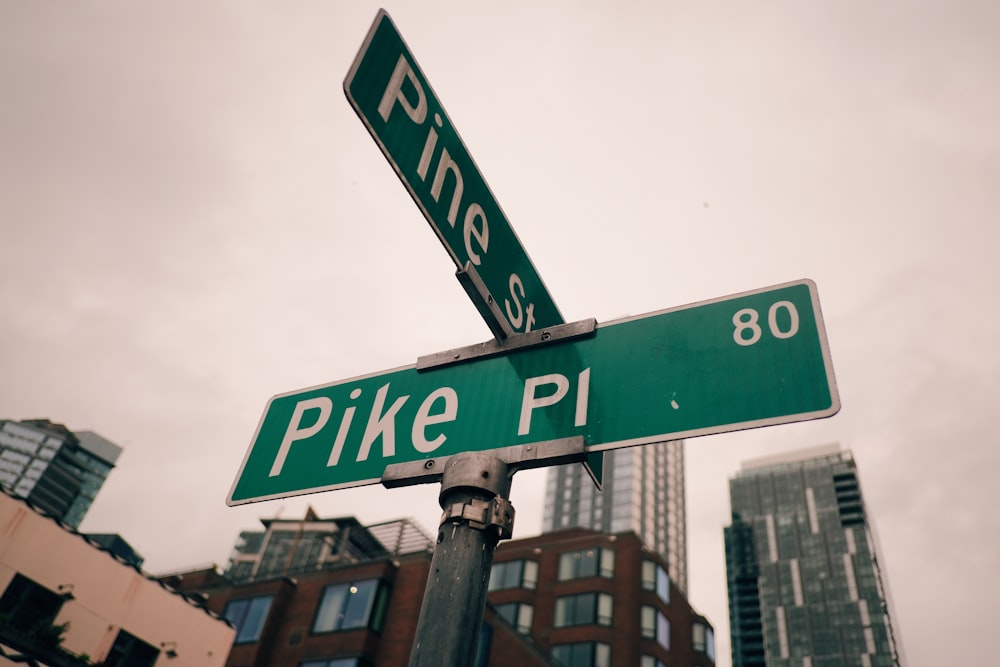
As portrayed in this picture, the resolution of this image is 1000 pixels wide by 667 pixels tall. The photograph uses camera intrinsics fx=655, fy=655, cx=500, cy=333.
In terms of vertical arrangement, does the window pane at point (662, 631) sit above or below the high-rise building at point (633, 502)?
below

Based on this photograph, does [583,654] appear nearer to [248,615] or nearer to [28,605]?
[248,615]

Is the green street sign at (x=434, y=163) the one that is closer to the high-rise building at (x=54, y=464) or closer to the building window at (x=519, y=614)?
the building window at (x=519, y=614)

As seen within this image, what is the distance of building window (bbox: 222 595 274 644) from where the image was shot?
3075 cm

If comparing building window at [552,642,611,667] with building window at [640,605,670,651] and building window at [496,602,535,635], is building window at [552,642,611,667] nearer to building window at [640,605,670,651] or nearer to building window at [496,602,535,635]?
building window at [496,602,535,635]

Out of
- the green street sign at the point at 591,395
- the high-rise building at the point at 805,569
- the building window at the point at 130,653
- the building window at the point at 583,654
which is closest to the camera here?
the green street sign at the point at 591,395

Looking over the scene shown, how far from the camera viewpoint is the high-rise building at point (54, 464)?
15988 centimetres

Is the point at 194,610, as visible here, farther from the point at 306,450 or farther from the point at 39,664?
the point at 306,450

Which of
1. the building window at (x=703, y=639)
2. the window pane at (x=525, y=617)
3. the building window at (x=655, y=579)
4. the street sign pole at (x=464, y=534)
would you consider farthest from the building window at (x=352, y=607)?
the building window at (x=703, y=639)

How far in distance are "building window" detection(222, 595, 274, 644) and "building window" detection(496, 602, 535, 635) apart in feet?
72.5

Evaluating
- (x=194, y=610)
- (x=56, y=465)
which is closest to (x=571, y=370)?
(x=194, y=610)

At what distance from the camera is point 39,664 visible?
15391 millimetres

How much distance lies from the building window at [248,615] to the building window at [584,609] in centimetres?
2364

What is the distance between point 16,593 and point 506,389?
20.5m

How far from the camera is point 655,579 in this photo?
47.6 m
